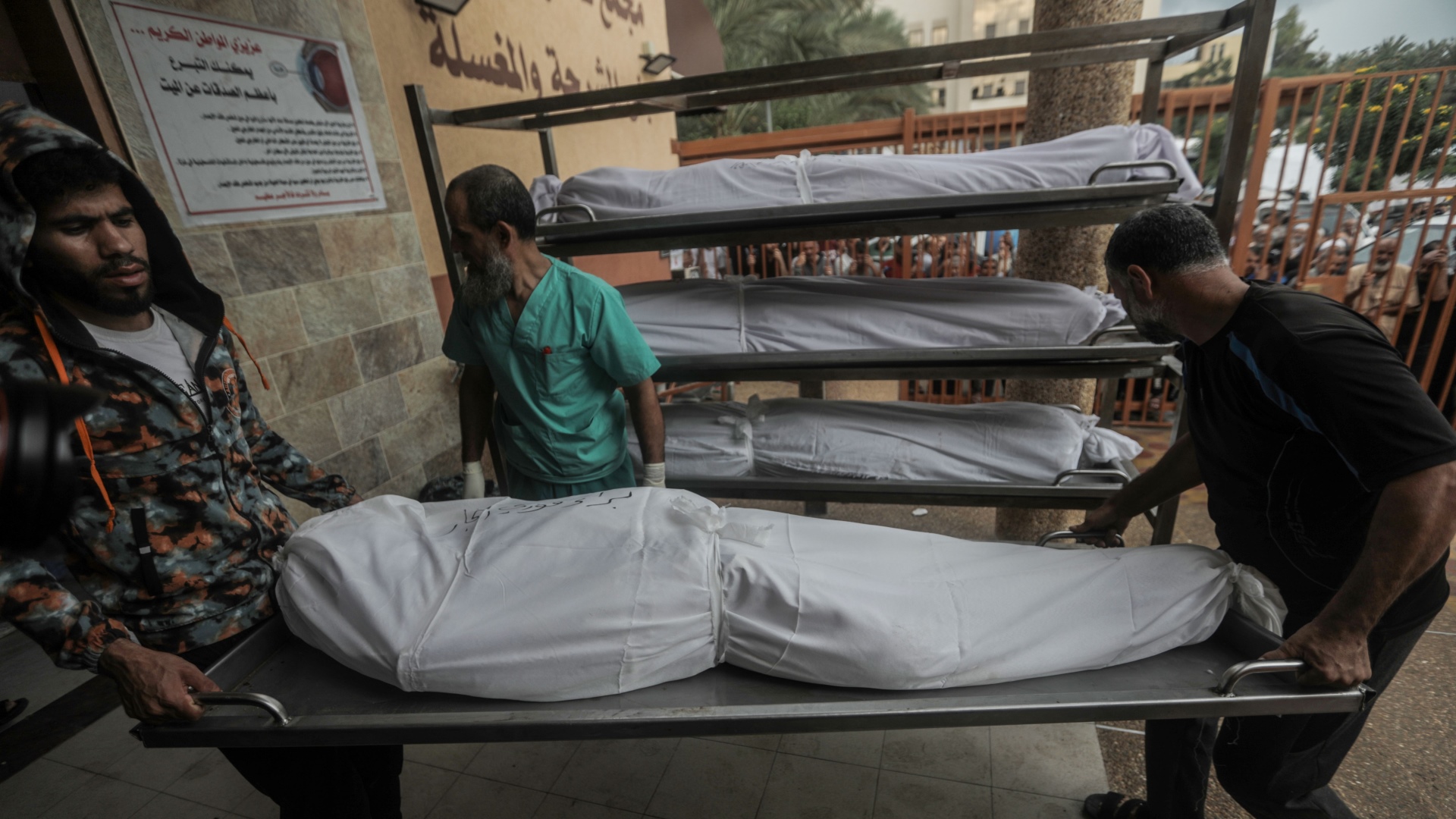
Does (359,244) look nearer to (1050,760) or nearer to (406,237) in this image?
(406,237)

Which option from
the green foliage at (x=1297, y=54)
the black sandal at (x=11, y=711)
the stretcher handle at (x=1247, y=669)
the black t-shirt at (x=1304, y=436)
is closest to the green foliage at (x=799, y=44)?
the green foliage at (x=1297, y=54)

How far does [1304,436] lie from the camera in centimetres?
139

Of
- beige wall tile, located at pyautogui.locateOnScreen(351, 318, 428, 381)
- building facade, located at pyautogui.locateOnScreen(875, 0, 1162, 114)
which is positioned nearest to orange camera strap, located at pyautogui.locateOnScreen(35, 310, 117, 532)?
beige wall tile, located at pyautogui.locateOnScreen(351, 318, 428, 381)

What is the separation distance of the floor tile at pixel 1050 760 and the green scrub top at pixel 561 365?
1.78 meters

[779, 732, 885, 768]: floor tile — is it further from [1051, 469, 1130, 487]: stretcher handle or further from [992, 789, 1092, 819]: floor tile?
[1051, 469, 1130, 487]: stretcher handle

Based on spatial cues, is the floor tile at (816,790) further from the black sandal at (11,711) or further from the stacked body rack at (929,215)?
the black sandal at (11,711)

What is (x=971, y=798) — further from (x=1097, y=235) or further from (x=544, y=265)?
(x=1097, y=235)

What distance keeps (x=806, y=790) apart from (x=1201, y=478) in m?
1.61

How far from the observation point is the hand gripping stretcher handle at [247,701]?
1298 millimetres

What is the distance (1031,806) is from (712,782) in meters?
1.07

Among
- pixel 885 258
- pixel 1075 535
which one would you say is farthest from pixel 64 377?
pixel 885 258

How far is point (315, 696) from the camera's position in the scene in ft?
4.91

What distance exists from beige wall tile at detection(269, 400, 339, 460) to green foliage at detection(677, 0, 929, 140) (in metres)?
12.1

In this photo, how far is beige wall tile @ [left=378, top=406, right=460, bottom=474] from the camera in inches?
136
